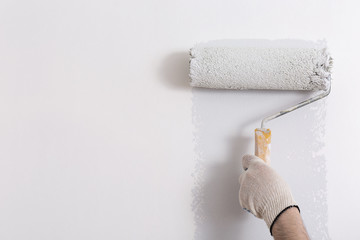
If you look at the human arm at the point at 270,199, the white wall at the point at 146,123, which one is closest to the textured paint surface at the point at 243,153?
the white wall at the point at 146,123

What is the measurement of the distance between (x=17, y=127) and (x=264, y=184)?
745 mm

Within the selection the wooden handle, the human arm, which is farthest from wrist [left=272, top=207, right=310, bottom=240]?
the wooden handle

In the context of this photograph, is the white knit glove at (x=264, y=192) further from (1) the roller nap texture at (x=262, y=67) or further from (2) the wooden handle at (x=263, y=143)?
(1) the roller nap texture at (x=262, y=67)

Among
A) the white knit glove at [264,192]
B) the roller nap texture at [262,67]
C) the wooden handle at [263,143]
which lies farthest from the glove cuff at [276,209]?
the roller nap texture at [262,67]

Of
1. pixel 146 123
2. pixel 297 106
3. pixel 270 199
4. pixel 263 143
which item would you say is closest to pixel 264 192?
pixel 270 199

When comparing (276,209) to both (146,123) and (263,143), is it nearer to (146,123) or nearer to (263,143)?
(263,143)

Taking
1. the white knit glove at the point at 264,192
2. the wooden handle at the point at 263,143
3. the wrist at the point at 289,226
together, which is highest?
the wooden handle at the point at 263,143

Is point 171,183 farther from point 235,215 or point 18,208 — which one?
point 18,208

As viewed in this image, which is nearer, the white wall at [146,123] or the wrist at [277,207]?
the wrist at [277,207]

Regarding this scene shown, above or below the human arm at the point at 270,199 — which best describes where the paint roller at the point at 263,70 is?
above

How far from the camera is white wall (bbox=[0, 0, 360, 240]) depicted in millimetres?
916

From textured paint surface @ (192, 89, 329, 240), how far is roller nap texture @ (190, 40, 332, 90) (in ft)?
0.25

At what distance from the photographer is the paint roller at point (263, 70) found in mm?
822

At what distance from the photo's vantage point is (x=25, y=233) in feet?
3.35
